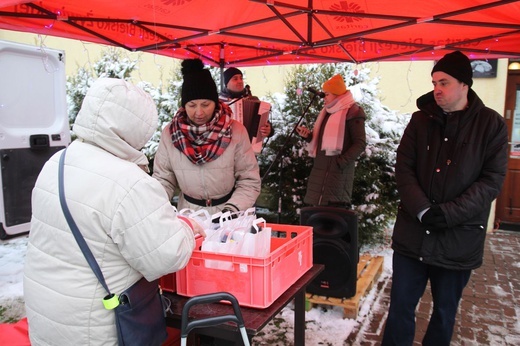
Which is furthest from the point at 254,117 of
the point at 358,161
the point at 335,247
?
the point at 335,247

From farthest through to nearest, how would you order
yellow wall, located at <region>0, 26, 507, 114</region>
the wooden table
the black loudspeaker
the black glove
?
yellow wall, located at <region>0, 26, 507, 114</region> < the black loudspeaker < the black glove < the wooden table

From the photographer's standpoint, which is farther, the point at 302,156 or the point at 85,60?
the point at 85,60

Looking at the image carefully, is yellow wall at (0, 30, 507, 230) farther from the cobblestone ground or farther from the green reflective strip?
the green reflective strip

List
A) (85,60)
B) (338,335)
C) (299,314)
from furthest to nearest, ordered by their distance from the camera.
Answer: (85,60)
(338,335)
(299,314)

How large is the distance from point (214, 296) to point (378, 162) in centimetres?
428

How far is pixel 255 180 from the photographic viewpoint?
2.64 m

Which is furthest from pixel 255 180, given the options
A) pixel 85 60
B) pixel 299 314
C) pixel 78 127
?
pixel 85 60

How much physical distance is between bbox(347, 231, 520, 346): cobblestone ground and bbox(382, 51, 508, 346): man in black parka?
85 cm

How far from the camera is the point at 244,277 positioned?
1713 mm

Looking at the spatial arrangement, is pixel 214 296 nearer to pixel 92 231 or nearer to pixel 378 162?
pixel 92 231

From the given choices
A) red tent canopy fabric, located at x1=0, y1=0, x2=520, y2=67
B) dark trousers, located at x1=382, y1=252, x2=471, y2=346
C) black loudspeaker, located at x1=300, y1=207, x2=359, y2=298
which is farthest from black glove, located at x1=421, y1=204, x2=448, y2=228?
red tent canopy fabric, located at x1=0, y1=0, x2=520, y2=67

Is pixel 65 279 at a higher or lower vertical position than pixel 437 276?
higher

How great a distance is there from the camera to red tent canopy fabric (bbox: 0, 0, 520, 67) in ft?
9.94

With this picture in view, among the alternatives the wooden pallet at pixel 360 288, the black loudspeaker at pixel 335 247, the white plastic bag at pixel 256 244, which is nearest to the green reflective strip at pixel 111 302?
the white plastic bag at pixel 256 244
